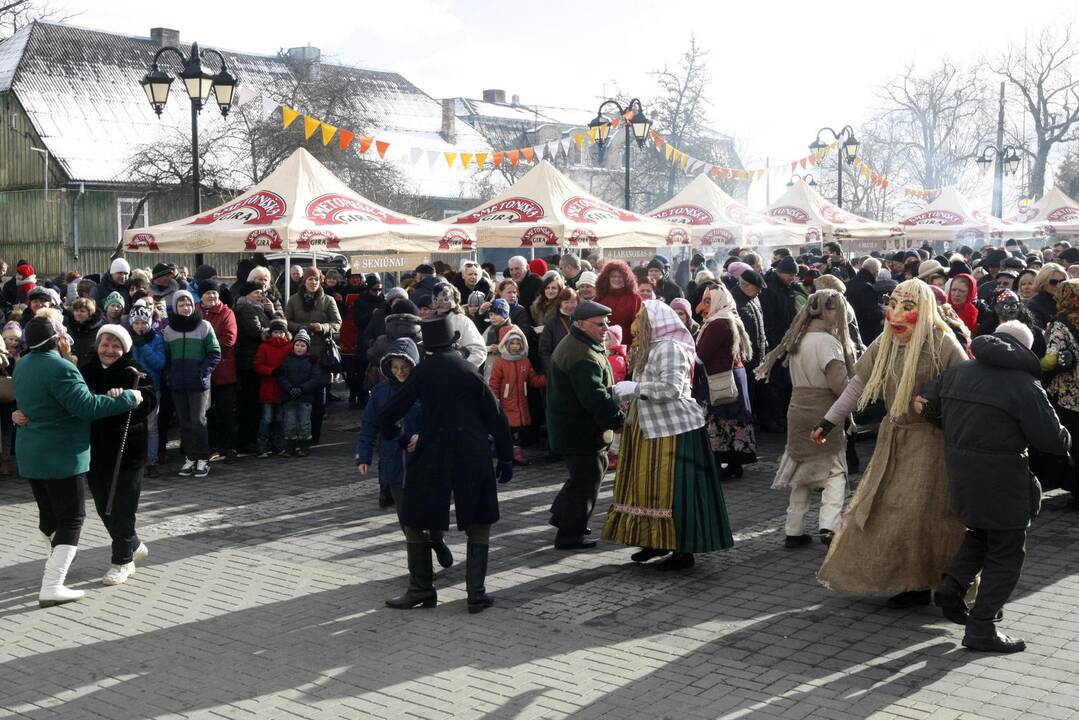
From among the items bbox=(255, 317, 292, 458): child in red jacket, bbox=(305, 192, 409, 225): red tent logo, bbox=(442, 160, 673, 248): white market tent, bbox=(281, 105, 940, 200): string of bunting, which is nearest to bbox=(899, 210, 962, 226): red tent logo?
bbox=(281, 105, 940, 200): string of bunting

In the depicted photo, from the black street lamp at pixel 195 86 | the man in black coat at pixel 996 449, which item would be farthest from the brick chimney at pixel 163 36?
the man in black coat at pixel 996 449

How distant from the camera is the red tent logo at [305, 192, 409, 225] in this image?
50.7 ft

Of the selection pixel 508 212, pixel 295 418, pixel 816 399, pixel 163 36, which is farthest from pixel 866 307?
pixel 163 36

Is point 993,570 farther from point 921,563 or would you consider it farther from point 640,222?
point 640,222

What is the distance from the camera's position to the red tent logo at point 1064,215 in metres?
31.7

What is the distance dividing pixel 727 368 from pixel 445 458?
4008 millimetres

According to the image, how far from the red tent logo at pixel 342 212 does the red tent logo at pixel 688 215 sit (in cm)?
756

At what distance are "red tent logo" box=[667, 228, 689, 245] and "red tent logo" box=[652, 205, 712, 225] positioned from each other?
7.46 ft

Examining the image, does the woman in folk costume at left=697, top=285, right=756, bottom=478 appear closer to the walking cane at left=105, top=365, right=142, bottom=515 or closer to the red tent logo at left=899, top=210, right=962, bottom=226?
the walking cane at left=105, top=365, right=142, bottom=515

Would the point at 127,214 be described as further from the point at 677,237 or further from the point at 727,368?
the point at 727,368

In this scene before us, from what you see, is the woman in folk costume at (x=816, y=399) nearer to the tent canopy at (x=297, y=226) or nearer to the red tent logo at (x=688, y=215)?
the tent canopy at (x=297, y=226)

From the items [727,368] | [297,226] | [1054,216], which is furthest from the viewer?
[1054,216]

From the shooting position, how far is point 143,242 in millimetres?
15094

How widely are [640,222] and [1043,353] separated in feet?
31.1
